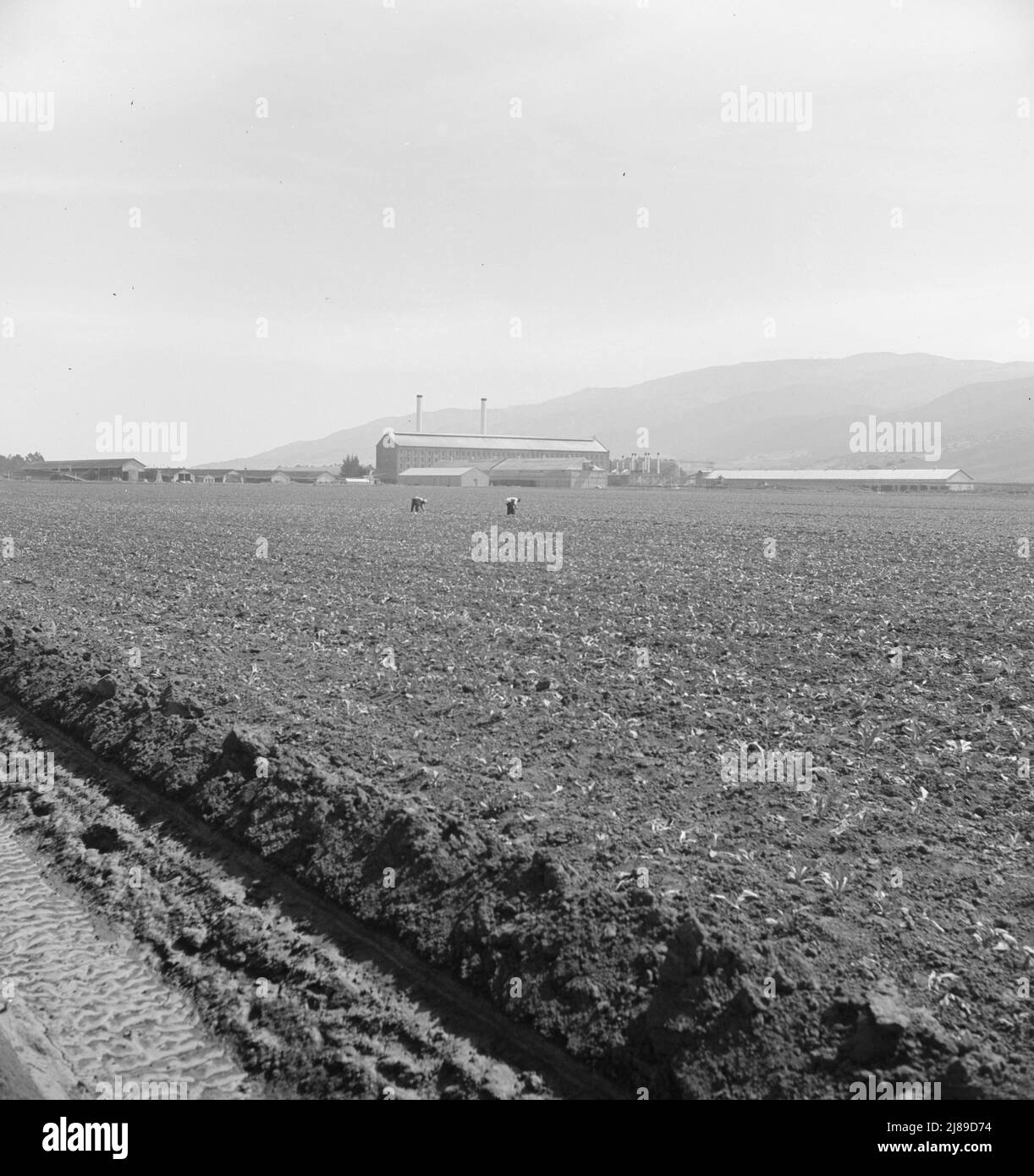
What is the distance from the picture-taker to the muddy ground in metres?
5.86

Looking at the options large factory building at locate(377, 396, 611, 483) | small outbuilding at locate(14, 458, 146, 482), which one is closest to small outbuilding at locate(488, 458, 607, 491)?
large factory building at locate(377, 396, 611, 483)

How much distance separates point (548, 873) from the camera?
711 cm

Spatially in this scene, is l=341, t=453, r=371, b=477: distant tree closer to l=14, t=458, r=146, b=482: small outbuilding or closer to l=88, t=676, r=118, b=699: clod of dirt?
l=14, t=458, r=146, b=482: small outbuilding

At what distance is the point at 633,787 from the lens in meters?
9.20

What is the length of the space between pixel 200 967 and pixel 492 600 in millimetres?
13331

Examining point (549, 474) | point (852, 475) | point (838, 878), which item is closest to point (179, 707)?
point (838, 878)

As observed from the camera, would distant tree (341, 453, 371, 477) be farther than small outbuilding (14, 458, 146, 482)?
Yes

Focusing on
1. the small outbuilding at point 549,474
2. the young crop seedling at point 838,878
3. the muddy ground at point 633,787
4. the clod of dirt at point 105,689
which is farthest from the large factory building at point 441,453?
the young crop seedling at point 838,878

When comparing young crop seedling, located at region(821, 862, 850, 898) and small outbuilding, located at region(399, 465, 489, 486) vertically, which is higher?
small outbuilding, located at region(399, 465, 489, 486)

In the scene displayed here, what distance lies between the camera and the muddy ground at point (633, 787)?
19.2 feet

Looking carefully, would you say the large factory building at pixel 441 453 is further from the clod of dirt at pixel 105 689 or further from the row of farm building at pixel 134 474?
the clod of dirt at pixel 105 689

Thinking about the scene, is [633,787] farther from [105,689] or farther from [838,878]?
[105,689]
